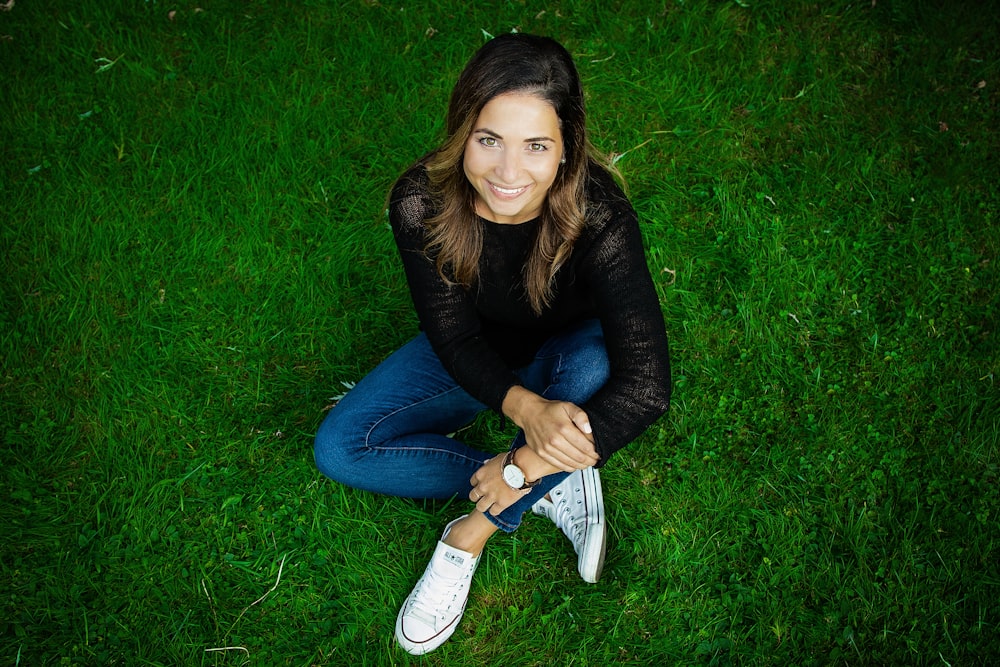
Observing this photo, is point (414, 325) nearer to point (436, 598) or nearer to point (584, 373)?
point (584, 373)

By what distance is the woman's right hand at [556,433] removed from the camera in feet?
9.23

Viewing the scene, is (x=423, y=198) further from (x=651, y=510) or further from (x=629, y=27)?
(x=629, y=27)

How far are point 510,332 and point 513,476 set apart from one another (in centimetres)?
67

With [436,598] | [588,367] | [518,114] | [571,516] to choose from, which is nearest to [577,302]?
[588,367]

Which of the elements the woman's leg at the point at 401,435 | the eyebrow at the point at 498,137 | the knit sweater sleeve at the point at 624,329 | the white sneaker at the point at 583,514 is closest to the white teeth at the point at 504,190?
the eyebrow at the point at 498,137

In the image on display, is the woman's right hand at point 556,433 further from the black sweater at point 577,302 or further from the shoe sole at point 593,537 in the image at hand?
the shoe sole at point 593,537

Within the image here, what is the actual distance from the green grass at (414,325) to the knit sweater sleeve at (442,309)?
79 cm

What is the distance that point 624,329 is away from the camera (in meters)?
2.86

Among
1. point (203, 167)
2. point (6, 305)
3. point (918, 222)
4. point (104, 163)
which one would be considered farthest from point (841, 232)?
point (6, 305)

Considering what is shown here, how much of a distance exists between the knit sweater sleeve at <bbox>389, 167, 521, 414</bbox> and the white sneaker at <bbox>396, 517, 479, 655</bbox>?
Result: 28.6 inches

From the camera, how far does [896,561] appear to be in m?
3.32

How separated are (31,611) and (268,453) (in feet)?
3.96

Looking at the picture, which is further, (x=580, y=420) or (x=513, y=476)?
(x=513, y=476)

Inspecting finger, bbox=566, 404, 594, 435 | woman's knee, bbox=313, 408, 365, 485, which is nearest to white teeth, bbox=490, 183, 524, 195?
finger, bbox=566, 404, 594, 435
